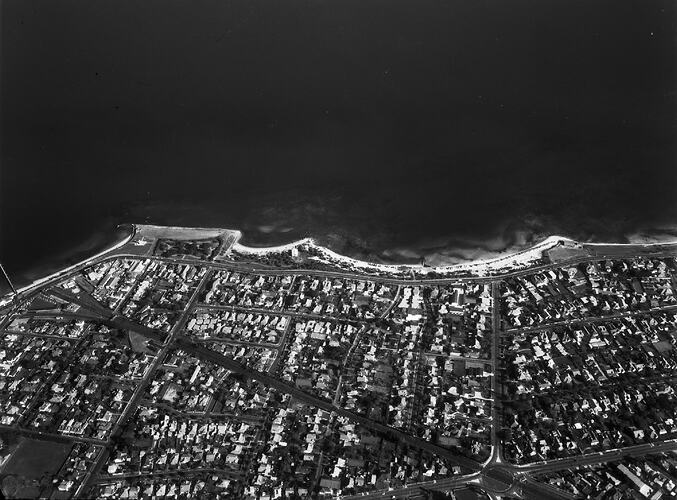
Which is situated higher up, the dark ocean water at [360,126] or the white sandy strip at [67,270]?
the dark ocean water at [360,126]

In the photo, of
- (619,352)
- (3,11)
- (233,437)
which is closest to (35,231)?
(233,437)

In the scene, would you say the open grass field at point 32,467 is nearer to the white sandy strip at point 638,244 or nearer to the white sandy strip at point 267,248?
the white sandy strip at point 267,248

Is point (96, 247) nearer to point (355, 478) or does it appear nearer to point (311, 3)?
point (355, 478)

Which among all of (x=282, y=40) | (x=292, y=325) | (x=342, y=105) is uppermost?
(x=282, y=40)

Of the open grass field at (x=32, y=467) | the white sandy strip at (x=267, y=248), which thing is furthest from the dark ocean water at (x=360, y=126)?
the open grass field at (x=32, y=467)

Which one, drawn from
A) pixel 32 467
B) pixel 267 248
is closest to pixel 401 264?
pixel 267 248

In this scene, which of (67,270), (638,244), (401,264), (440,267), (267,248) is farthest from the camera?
(267,248)

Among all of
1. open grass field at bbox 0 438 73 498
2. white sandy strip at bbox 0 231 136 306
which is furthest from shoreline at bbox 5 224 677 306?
open grass field at bbox 0 438 73 498

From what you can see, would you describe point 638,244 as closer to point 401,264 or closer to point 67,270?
point 401,264
